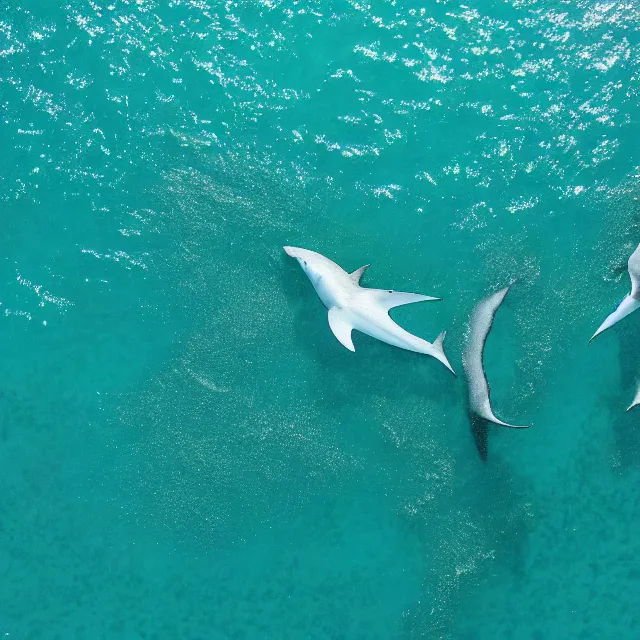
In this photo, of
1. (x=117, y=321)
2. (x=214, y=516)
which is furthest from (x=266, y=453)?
(x=117, y=321)

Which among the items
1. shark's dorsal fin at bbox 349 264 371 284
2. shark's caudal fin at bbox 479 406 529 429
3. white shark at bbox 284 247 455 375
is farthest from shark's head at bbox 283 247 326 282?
shark's caudal fin at bbox 479 406 529 429

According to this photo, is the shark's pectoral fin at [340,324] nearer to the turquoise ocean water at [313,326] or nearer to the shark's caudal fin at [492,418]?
the turquoise ocean water at [313,326]

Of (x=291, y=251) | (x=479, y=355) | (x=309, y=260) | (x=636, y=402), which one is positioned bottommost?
(x=636, y=402)

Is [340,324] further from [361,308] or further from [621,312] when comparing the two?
[621,312]

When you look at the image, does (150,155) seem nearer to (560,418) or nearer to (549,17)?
(549,17)

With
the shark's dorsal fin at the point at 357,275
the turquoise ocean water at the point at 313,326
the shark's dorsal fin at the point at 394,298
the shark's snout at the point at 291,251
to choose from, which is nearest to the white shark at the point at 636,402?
the turquoise ocean water at the point at 313,326

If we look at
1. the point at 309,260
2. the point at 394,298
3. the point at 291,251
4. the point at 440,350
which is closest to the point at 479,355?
the point at 440,350

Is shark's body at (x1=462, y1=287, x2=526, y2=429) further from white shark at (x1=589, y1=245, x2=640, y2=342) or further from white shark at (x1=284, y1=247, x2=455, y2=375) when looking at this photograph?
white shark at (x1=589, y1=245, x2=640, y2=342)

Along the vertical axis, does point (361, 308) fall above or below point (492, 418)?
above
